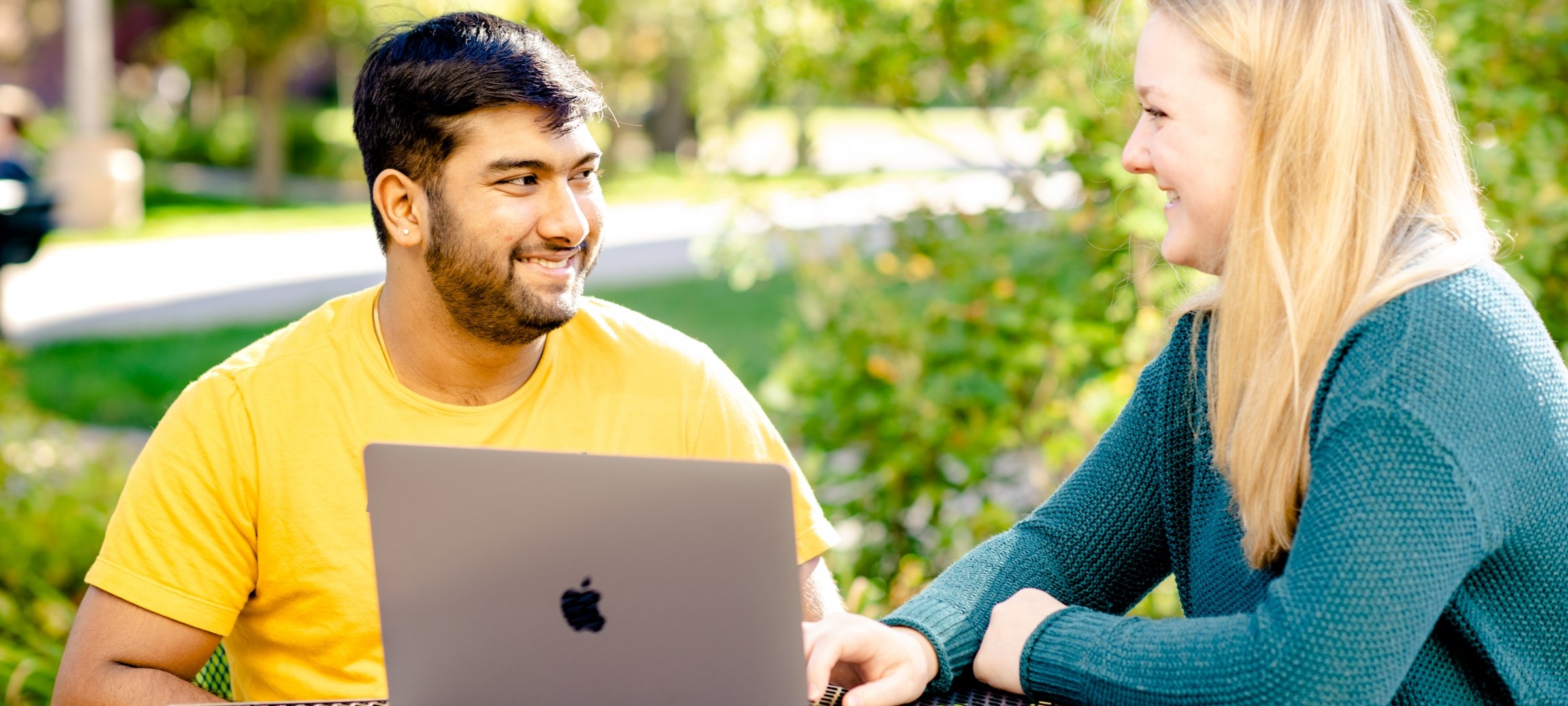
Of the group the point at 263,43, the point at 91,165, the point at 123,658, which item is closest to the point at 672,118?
the point at 263,43

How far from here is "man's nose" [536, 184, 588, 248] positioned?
212 cm

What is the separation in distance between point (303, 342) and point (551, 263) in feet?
1.28

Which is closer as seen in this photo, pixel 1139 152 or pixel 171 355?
pixel 1139 152

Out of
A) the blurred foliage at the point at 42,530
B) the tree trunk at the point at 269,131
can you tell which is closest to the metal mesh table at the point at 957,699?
the blurred foliage at the point at 42,530

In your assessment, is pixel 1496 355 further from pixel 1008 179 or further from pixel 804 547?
pixel 1008 179

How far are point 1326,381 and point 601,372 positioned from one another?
44.3 inches

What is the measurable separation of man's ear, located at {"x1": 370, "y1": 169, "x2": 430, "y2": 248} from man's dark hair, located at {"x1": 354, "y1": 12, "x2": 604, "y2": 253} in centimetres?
2

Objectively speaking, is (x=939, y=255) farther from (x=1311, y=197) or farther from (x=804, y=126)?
(x=1311, y=197)

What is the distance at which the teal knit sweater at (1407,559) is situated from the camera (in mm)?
1407

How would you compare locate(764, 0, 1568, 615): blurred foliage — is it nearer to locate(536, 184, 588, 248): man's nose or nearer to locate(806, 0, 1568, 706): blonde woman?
locate(536, 184, 588, 248): man's nose

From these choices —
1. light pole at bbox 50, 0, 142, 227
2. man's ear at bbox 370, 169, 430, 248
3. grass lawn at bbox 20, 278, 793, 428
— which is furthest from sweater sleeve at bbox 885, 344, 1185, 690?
light pole at bbox 50, 0, 142, 227

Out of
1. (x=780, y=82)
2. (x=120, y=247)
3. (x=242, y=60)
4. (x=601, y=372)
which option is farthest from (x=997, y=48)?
(x=242, y=60)

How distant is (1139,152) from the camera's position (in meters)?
1.71

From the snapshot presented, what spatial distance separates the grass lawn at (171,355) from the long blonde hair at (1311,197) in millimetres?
4250
